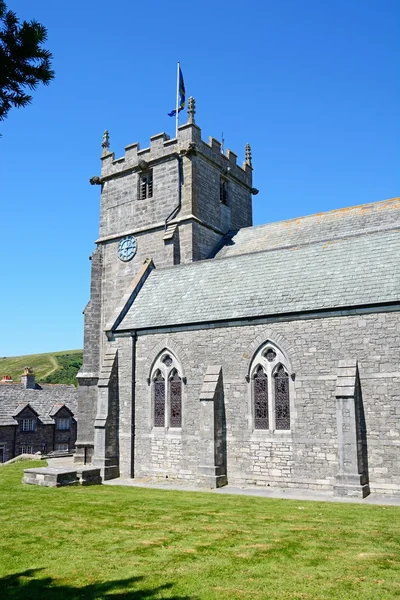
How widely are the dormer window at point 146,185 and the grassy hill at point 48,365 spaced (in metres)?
90.8

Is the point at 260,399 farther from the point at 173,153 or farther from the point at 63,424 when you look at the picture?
the point at 63,424

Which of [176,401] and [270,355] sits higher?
[270,355]

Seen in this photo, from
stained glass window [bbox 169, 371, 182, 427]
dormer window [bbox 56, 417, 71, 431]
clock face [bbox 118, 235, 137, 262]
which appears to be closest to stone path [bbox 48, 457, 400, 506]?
stained glass window [bbox 169, 371, 182, 427]

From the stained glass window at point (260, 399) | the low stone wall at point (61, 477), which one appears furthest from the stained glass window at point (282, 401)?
the low stone wall at point (61, 477)

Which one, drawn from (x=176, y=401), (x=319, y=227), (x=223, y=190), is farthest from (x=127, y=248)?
(x=176, y=401)

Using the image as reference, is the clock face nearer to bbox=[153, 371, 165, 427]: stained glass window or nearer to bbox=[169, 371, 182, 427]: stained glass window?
bbox=[153, 371, 165, 427]: stained glass window

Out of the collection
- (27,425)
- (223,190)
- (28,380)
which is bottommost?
(27,425)

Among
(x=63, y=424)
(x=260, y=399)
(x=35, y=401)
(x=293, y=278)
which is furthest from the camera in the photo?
(x=63, y=424)

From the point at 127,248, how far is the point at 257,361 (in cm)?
1358

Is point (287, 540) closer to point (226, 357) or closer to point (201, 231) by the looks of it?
point (226, 357)

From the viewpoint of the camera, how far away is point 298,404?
1761 cm

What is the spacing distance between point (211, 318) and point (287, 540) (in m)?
10.5

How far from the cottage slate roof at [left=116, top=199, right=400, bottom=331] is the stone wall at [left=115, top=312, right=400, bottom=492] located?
0.77m

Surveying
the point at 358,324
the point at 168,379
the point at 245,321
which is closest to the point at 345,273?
the point at 358,324
